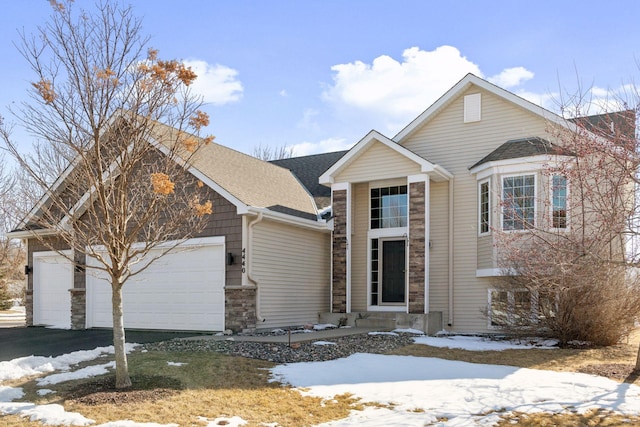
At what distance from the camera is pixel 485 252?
560 inches

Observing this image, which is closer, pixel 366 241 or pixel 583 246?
pixel 583 246

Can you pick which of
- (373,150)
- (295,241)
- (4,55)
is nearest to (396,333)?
(295,241)

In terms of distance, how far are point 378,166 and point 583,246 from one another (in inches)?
309

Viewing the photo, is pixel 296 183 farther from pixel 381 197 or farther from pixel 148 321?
pixel 148 321

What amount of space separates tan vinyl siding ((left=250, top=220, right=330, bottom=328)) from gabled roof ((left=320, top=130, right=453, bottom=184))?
1790mm

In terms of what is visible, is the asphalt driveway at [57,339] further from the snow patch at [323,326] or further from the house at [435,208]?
the house at [435,208]

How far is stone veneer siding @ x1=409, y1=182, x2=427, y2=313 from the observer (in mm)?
14273

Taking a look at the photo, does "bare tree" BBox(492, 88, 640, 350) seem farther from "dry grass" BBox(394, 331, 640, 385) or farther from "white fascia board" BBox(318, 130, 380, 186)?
"white fascia board" BBox(318, 130, 380, 186)

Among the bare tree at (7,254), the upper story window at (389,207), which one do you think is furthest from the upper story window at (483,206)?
the bare tree at (7,254)

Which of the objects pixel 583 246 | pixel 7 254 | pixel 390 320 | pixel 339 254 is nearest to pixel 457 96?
pixel 339 254

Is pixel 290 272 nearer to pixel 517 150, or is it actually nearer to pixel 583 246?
pixel 517 150

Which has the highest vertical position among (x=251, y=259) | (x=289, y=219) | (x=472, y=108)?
(x=472, y=108)

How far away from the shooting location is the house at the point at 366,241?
44.1 feet

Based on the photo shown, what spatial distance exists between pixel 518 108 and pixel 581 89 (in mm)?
5708
